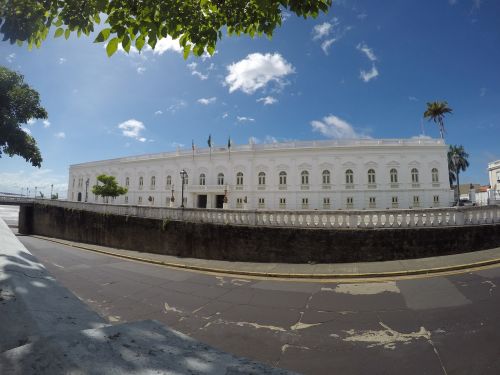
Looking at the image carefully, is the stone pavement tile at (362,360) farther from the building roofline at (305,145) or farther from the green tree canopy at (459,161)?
the green tree canopy at (459,161)

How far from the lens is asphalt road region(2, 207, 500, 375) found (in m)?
3.62

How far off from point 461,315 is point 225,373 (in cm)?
562

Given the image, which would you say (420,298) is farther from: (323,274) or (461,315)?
(323,274)

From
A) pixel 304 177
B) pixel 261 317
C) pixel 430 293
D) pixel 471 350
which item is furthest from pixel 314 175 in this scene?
pixel 471 350

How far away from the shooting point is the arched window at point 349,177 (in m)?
36.1

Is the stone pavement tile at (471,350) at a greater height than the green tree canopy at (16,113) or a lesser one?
lesser

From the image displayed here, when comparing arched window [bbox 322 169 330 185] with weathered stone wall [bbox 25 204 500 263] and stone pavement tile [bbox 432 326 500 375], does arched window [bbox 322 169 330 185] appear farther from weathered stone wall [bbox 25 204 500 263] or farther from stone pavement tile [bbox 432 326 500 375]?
stone pavement tile [bbox 432 326 500 375]

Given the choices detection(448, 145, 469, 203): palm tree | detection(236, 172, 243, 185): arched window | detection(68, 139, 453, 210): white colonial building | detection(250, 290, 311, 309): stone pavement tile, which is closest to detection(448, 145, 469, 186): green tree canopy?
detection(448, 145, 469, 203): palm tree

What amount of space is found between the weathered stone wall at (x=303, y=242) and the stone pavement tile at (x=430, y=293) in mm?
2243

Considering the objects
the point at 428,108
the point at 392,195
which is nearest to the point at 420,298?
the point at 392,195

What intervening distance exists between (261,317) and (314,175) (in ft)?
110

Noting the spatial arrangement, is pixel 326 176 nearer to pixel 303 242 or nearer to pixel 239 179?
pixel 239 179

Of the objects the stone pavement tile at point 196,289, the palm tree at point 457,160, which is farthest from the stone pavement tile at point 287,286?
the palm tree at point 457,160

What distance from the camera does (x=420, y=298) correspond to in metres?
5.67
